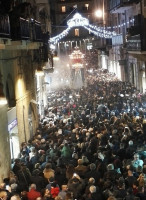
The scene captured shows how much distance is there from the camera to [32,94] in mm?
25438

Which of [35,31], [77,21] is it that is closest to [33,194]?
[35,31]

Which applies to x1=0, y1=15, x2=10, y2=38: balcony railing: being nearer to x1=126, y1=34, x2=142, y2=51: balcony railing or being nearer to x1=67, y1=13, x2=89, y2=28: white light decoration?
x1=126, y1=34, x2=142, y2=51: balcony railing

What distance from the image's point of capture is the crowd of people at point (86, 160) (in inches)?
445

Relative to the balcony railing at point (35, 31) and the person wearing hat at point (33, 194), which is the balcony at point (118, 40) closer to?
the balcony railing at point (35, 31)

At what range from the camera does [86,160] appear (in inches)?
550

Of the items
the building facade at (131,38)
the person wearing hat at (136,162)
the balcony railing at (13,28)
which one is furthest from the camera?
the building facade at (131,38)

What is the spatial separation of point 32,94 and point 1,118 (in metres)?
9.42

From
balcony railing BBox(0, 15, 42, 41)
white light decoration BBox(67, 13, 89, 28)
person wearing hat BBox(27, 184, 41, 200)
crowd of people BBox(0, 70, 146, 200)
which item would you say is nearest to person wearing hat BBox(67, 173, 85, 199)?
crowd of people BBox(0, 70, 146, 200)

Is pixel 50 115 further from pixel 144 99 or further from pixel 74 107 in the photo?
pixel 144 99

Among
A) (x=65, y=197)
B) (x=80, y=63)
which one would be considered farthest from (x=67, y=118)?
(x=80, y=63)

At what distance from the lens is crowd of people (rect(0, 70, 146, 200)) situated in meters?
11.3

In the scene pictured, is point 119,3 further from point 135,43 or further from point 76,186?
point 76,186

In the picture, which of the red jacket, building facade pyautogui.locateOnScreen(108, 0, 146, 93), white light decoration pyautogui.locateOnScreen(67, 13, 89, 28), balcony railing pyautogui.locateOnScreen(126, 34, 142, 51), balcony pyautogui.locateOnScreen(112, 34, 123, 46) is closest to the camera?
the red jacket

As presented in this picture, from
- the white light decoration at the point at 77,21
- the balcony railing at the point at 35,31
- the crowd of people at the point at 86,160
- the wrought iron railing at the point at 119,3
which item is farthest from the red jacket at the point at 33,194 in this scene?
the white light decoration at the point at 77,21
